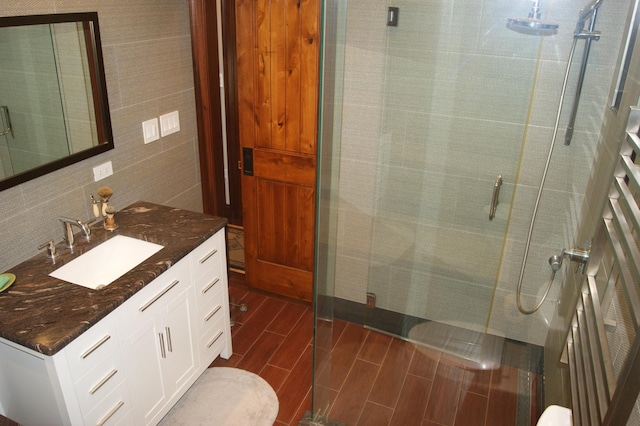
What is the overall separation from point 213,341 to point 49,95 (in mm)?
1496

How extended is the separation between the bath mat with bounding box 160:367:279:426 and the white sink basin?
0.79 m

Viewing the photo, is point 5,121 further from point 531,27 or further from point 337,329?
point 531,27

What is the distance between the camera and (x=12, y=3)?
1979mm

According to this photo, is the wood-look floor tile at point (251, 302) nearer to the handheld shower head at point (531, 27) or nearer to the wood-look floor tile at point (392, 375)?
the wood-look floor tile at point (392, 375)

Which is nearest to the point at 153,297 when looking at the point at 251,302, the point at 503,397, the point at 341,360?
the point at 341,360

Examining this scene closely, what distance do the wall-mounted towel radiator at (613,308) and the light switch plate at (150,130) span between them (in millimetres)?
2310

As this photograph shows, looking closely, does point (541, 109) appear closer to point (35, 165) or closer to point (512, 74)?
point (512, 74)

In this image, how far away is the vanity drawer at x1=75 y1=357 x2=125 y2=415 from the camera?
6.18ft

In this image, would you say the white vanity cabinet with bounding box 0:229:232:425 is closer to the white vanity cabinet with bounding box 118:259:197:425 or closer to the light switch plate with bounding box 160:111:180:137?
the white vanity cabinet with bounding box 118:259:197:425

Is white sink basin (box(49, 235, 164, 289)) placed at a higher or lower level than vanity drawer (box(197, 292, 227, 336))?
higher

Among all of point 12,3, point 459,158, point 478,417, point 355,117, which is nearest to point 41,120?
point 12,3

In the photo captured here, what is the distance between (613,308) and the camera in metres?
1.39

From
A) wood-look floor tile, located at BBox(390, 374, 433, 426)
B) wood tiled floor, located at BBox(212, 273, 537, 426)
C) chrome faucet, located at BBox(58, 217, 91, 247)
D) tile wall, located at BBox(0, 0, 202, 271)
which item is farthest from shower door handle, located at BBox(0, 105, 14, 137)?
wood-look floor tile, located at BBox(390, 374, 433, 426)

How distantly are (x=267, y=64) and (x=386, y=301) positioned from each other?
1.59 m
